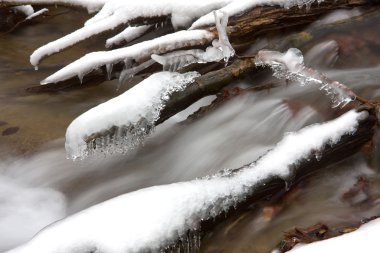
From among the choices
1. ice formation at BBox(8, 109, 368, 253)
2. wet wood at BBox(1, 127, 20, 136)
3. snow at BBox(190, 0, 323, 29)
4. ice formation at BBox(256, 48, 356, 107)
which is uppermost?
snow at BBox(190, 0, 323, 29)

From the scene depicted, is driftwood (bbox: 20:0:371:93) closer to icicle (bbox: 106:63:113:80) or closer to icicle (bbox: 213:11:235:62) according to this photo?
icicle (bbox: 106:63:113:80)

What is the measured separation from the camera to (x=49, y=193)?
2.73m

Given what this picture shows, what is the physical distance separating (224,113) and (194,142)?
266 mm

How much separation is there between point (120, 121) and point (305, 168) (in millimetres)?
942

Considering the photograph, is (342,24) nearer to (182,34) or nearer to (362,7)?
(362,7)

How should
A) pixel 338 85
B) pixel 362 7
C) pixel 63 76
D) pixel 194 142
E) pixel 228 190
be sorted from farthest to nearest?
pixel 362 7 < pixel 63 76 < pixel 194 142 < pixel 338 85 < pixel 228 190

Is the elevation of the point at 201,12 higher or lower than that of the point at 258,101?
higher

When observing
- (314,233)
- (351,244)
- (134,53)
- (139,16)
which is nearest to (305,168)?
(314,233)

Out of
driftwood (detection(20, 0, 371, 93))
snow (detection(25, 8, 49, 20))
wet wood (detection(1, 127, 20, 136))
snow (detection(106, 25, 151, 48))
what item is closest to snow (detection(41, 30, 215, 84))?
driftwood (detection(20, 0, 371, 93))

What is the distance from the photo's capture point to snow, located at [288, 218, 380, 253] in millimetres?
1652

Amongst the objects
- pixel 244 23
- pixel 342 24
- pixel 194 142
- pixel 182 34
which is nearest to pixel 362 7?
pixel 342 24

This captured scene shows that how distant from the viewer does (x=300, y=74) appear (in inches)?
105

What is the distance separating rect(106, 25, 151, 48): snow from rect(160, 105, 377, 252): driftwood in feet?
6.87

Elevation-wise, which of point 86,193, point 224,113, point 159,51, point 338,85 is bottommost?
point 86,193
